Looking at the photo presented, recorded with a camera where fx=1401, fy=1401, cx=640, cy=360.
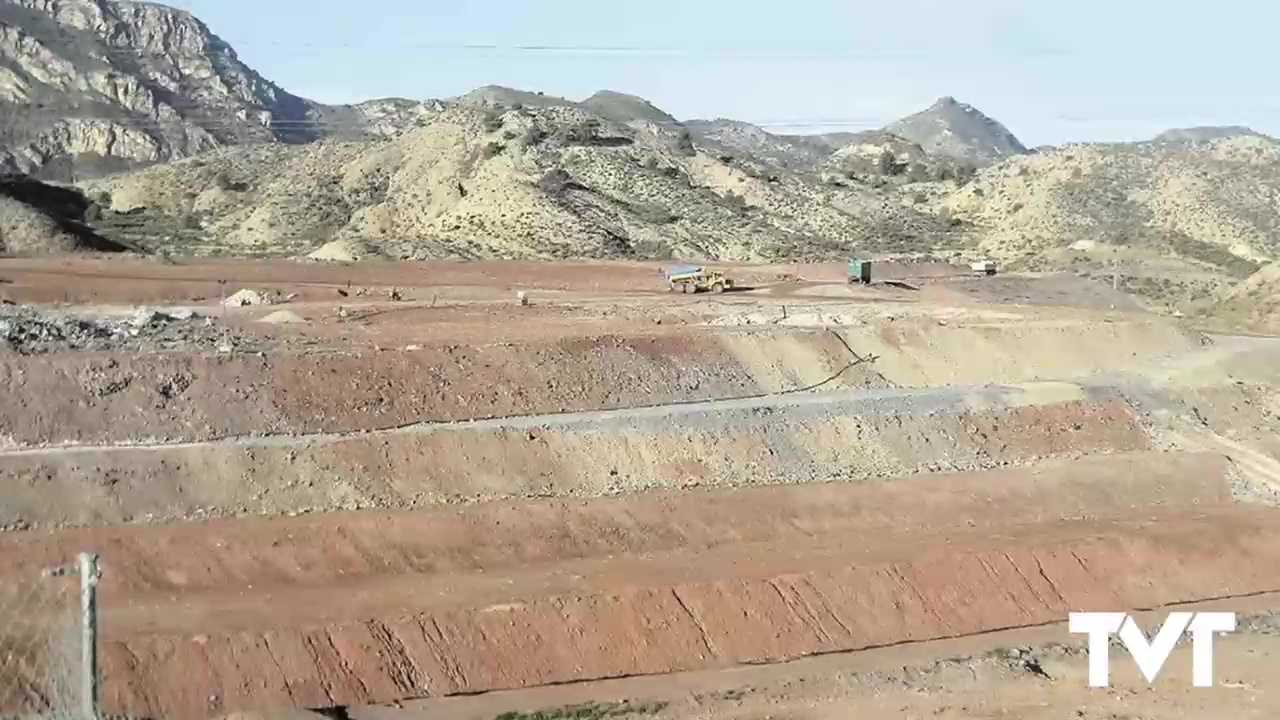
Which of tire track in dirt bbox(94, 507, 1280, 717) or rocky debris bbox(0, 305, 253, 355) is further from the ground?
rocky debris bbox(0, 305, 253, 355)

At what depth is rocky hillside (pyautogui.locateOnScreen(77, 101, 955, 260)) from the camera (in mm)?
86062

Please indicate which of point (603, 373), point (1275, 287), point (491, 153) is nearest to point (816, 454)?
point (603, 373)

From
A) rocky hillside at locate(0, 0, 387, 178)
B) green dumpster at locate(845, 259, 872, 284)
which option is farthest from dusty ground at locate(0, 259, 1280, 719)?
rocky hillside at locate(0, 0, 387, 178)

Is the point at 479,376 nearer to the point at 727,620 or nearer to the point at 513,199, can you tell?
the point at 727,620

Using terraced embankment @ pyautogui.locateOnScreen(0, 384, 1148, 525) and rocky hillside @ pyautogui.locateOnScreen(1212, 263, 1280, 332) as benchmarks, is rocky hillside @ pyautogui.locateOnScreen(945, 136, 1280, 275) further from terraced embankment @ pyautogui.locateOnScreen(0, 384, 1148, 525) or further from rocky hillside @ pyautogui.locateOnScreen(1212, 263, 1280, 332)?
terraced embankment @ pyautogui.locateOnScreen(0, 384, 1148, 525)

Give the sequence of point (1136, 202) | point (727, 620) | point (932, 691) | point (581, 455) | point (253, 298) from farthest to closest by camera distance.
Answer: point (1136, 202) → point (253, 298) → point (581, 455) → point (727, 620) → point (932, 691)

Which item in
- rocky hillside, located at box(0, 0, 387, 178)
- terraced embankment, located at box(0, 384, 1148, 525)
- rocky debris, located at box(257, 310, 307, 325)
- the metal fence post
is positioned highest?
rocky hillside, located at box(0, 0, 387, 178)

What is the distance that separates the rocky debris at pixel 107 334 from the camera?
35.8m

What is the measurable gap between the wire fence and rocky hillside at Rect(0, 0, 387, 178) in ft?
432

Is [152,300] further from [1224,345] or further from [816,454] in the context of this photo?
[1224,345]

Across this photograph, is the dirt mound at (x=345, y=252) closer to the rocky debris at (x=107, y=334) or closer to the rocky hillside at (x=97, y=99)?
the rocky debris at (x=107, y=334)

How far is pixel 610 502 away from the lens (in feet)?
108

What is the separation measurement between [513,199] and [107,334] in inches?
2028

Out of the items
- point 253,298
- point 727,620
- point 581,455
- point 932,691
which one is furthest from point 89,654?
point 253,298
